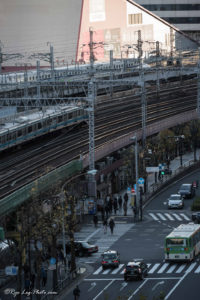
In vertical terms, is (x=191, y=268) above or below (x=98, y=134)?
below

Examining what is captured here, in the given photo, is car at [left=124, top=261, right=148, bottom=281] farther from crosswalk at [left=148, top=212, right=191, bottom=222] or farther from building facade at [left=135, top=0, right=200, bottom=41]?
building facade at [left=135, top=0, right=200, bottom=41]

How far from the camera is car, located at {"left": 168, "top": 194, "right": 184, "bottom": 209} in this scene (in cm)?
6031

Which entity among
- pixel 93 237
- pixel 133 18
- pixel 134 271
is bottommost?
pixel 93 237

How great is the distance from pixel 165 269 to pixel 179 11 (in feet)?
376

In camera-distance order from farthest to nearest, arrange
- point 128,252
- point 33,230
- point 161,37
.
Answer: point 161,37 < point 128,252 < point 33,230

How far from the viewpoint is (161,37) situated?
14675 centimetres

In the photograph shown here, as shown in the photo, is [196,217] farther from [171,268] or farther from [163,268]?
[163,268]

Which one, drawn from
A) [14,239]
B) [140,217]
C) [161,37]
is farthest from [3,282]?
[161,37]

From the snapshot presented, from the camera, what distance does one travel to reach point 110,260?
A: 43.9m

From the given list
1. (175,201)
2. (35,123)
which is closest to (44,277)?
(175,201)

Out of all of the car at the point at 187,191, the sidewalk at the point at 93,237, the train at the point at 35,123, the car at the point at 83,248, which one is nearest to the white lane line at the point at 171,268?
the sidewalk at the point at 93,237

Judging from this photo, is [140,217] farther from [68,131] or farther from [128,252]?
[68,131]

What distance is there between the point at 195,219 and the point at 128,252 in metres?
8.85

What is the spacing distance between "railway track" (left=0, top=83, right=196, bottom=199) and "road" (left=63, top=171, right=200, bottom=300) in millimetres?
6591
